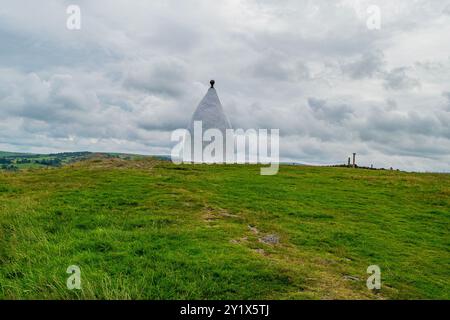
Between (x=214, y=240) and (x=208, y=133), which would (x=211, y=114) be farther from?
(x=214, y=240)

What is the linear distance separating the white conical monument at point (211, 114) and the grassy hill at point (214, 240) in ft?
30.6

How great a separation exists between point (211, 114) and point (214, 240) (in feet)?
65.1

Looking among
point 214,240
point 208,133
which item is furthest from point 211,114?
point 214,240

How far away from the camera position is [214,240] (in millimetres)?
9766

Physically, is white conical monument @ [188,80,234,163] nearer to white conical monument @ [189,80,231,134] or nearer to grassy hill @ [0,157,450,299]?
white conical monument @ [189,80,231,134]

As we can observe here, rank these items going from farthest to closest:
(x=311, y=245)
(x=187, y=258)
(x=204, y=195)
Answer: (x=204, y=195) < (x=311, y=245) < (x=187, y=258)

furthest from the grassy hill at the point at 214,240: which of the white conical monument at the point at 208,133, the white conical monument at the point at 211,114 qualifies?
the white conical monument at the point at 211,114

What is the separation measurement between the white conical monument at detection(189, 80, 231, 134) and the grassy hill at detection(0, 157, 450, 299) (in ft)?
30.6

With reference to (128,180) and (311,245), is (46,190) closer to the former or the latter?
(128,180)

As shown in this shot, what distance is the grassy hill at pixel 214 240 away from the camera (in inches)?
290

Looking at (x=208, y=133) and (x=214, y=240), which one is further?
(x=208, y=133)
